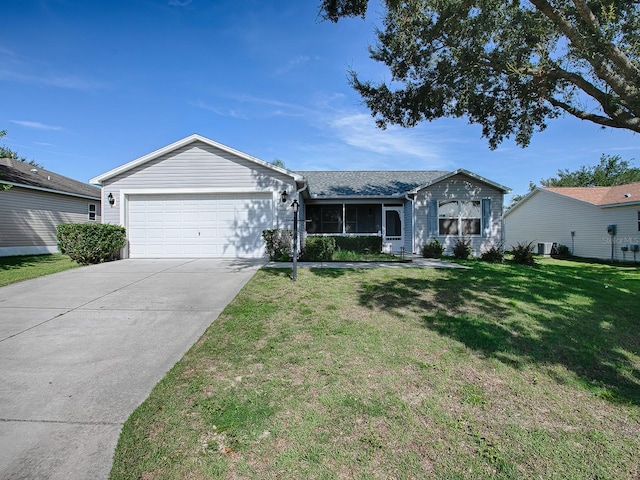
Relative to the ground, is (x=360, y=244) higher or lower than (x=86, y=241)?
lower

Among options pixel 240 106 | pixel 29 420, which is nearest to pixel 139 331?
pixel 29 420

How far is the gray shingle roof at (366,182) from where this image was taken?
15.7 m

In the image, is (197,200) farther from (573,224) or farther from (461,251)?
(573,224)

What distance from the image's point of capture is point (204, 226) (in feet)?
37.6

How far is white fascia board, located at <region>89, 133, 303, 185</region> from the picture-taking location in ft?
36.7

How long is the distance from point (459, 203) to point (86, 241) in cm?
1488

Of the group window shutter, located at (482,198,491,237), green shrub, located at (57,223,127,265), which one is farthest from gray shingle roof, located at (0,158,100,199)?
window shutter, located at (482,198,491,237)

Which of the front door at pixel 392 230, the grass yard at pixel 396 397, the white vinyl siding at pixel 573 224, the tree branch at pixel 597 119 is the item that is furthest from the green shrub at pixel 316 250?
the white vinyl siding at pixel 573 224

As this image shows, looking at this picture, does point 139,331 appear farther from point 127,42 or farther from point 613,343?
point 127,42

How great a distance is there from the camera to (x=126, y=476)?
1944 millimetres

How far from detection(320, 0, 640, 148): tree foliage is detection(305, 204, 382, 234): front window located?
21.4ft

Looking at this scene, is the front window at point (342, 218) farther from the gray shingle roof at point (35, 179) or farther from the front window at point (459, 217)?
the gray shingle roof at point (35, 179)

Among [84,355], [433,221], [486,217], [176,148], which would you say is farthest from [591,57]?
[176,148]

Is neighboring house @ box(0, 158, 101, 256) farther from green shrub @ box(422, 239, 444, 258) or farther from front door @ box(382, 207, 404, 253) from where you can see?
green shrub @ box(422, 239, 444, 258)
